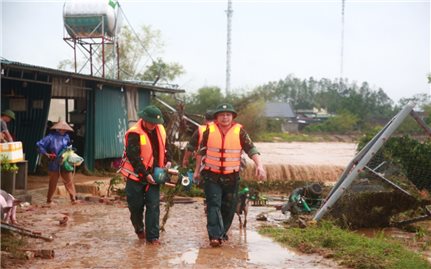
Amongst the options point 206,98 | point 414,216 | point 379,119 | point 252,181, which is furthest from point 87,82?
point 379,119

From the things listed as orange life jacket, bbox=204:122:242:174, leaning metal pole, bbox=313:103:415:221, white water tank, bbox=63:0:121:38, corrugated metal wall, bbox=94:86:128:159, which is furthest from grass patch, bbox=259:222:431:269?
white water tank, bbox=63:0:121:38

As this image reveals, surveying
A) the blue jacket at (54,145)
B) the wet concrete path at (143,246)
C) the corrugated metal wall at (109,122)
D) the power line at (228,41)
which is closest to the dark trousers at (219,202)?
the wet concrete path at (143,246)

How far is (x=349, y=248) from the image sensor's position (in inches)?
297

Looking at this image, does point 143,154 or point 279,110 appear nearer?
point 143,154

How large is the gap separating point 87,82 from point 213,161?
1131 cm

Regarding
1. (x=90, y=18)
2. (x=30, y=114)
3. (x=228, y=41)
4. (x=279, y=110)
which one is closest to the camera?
(x=30, y=114)

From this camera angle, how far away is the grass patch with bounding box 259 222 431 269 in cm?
681

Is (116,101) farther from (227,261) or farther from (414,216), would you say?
(227,261)

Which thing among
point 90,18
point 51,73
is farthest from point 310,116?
point 51,73

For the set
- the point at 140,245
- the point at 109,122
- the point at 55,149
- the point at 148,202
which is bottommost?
the point at 140,245

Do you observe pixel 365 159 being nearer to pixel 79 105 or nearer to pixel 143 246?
pixel 143 246

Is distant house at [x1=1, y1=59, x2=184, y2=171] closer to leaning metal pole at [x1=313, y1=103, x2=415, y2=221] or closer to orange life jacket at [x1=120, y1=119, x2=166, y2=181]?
orange life jacket at [x1=120, y1=119, x2=166, y2=181]

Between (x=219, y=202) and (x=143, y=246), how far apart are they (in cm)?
117

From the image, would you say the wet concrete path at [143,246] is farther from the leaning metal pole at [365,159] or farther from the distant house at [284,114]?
the distant house at [284,114]
